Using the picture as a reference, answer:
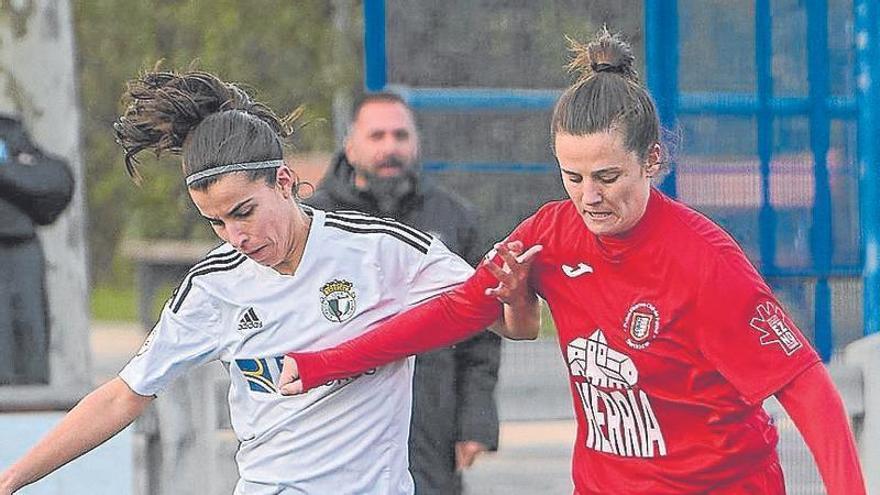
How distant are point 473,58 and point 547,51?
0.29m

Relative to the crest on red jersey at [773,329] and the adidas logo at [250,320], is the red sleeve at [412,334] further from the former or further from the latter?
the crest on red jersey at [773,329]

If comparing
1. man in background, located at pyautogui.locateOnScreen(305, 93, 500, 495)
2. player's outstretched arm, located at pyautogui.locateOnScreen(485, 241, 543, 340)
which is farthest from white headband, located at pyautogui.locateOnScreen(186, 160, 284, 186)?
man in background, located at pyautogui.locateOnScreen(305, 93, 500, 495)

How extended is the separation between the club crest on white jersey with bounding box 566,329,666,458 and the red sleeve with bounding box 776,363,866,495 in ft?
1.04

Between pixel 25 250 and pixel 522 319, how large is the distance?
5017 millimetres

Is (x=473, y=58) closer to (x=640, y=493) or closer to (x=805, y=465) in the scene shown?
(x=805, y=465)

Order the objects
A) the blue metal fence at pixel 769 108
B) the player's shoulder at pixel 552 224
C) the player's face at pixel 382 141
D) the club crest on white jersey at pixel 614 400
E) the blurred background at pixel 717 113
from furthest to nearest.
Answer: the blue metal fence at pixel 769 108
the blurred background at pixel 717 113
the player's face at pixel 382 141
the player's shoulder at pixel 552 224
the club crest on white jersey at pixel 614 400

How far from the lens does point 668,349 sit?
3799mm

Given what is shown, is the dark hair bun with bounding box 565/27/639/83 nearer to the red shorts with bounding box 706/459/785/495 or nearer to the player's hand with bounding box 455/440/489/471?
the red shorts with bounding box 706/459/785/495

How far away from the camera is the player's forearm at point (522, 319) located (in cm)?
409

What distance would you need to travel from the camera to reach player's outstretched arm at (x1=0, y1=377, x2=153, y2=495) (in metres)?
4.21

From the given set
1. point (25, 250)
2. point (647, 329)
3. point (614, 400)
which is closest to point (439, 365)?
point (614, 400)

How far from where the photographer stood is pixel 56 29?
941 centimetres

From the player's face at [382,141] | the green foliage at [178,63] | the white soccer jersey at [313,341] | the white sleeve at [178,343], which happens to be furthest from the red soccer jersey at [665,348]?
the green foliage at [178,63]

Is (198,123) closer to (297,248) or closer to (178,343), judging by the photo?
(297,248)
